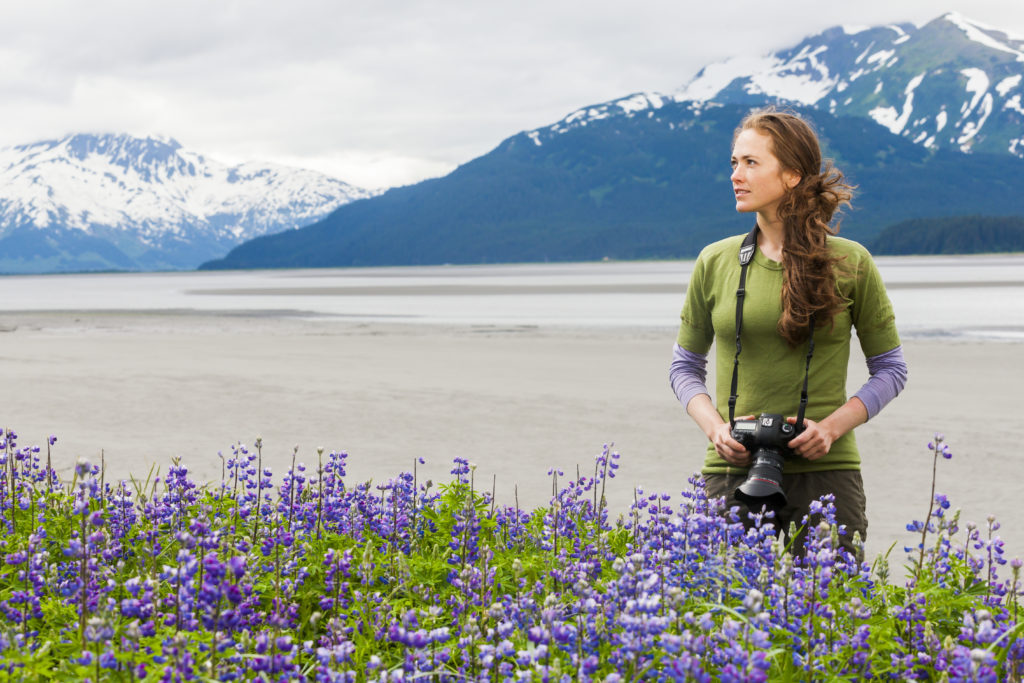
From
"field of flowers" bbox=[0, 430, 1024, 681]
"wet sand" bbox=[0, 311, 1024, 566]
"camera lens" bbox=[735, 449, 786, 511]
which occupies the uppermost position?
"camera lens" bbox=[735, 449, 786, 511]

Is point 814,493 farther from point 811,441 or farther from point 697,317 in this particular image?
point 697,317

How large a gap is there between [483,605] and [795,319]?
1.62m

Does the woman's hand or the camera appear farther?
the woman's hand

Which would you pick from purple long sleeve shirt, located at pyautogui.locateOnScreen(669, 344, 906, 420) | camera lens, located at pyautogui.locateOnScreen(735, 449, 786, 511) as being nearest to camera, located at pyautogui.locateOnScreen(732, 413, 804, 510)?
camera lens, located at pyautogui.locateOnScreen(735, 449, 786, 511)

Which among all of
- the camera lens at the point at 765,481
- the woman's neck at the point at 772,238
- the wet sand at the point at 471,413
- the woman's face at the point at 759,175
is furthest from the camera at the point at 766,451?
the wet sand at the point at 471,413

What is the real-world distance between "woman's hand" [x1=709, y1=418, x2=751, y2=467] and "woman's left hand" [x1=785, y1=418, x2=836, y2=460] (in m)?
0.19

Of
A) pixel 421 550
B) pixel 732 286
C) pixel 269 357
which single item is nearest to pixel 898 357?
pixel 732 286

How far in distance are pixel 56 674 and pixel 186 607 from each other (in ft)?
2.17

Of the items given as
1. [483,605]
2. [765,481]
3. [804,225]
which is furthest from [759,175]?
[483,605]

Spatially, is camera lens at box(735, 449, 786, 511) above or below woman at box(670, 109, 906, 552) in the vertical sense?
below

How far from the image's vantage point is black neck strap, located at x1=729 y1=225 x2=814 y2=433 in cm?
377

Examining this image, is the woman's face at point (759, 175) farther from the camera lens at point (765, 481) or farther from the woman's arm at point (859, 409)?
the camera lens at point (765, 481)

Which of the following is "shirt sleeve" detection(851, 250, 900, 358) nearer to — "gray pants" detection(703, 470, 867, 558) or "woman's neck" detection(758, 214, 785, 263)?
"woman's neck" detection(758, 214, 785, 263)

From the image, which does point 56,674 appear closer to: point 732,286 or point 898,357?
point 732,286
